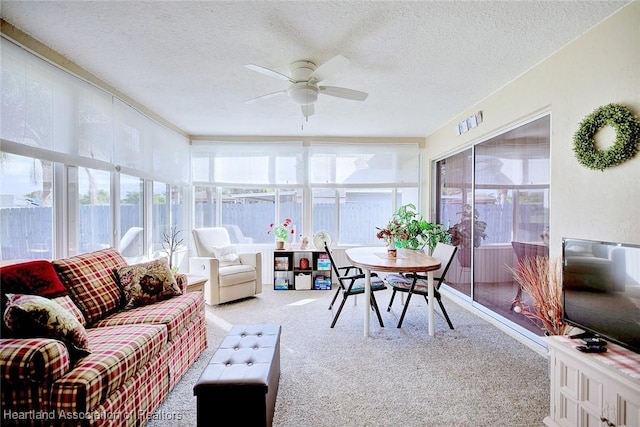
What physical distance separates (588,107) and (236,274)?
3.90 m

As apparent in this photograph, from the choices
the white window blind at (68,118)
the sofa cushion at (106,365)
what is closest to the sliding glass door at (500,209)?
the sofa cushion at (106,365)

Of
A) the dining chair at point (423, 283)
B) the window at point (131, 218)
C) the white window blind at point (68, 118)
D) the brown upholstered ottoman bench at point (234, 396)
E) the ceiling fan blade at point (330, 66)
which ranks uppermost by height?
the ceiling fan blade at point (330, 66)

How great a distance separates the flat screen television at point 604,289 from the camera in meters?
1.48

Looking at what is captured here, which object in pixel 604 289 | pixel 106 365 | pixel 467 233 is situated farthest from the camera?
pixel 467 233

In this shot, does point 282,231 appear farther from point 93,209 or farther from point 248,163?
point 93,209

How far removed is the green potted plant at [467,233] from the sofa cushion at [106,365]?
11.4 feet

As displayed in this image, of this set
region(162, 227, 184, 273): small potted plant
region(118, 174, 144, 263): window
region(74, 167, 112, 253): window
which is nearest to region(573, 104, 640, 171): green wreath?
region(74, 167, 112, 253): window

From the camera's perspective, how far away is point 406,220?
4.87m

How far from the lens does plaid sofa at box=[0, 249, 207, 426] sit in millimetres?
1323

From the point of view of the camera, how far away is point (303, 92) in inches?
103

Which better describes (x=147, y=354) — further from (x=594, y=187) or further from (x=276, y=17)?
(x=594, y=187)

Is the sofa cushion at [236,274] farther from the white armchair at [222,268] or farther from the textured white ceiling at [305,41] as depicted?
the textured white ceiling at [305,41]

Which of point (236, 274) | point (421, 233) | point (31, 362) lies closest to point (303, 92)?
point (31, 362)

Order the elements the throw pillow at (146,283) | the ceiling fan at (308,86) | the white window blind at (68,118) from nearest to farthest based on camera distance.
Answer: the white window blind at (68,118), the throw pillow at (146,283), the ceiling fan at (308,86)
